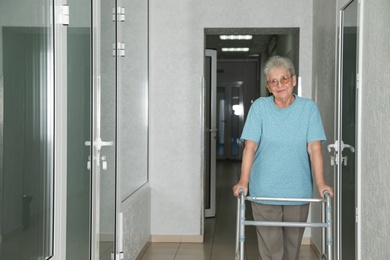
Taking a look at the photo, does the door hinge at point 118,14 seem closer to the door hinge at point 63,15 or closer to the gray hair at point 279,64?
the door hinge at point 63,15

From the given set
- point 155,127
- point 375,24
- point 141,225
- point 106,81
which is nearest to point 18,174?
point 106,81

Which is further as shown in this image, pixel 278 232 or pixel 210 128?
pixel 210 128

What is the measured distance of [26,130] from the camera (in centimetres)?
283

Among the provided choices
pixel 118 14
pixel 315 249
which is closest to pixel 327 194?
pixel 118 14

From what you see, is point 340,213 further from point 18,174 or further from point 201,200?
point 18,174

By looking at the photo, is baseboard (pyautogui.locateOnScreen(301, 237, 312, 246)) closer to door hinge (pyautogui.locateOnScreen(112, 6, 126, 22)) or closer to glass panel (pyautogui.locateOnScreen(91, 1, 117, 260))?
glass panel (pyautogui.locateOnScreen(91, 1, 117, 260))

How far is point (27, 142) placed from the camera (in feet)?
9.33

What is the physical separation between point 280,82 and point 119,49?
73.8 inches

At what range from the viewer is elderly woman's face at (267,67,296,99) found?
361 centimetres

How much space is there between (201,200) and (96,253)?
9.61 ft

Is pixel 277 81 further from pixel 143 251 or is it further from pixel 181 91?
pixel 181 91

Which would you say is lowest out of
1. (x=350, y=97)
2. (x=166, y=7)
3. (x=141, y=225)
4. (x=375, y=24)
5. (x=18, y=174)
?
(x=141, y=225)

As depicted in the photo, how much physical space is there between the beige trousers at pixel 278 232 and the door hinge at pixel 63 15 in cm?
154

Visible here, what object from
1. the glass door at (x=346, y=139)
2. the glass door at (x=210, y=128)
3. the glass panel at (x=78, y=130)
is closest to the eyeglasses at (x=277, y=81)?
the glass door at (x=346, y=139)
